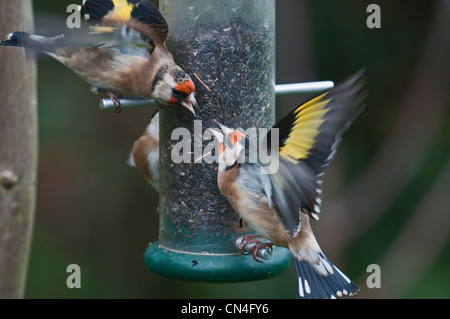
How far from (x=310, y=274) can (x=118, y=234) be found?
4.09 metres

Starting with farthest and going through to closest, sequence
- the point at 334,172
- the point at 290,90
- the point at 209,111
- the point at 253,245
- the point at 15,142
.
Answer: the point at 334,172 < the point at 290,90 < the point at 209,111 < the point at 253,245 < the point at 15,142

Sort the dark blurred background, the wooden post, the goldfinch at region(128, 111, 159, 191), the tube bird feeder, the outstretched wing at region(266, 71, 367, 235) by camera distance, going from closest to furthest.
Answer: the outstretched wing at region(266, 71, 367, 235) < the wooden post < the tube bird feeder < the goldfinch at region(128, 111, 159, 191) < the dark blurred background

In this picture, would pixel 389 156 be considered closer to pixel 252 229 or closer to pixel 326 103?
pixel 252 229

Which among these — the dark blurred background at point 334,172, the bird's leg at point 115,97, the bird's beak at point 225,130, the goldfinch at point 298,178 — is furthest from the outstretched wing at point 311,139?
the dark blurred background at point 334,172

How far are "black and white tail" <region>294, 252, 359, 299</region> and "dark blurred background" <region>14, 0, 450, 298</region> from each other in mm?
2907

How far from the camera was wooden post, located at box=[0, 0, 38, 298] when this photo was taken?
151 inches

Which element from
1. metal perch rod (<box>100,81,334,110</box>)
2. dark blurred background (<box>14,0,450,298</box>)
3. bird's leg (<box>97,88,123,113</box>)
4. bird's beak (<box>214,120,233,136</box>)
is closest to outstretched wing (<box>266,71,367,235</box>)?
bird's beak (<box>214,120,233,136</box>)

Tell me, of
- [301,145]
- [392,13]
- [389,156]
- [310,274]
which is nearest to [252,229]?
[310,274]

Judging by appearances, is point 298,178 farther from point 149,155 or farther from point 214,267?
point 149,155

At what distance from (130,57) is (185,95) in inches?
15.5

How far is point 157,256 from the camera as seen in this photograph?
412 centimetres

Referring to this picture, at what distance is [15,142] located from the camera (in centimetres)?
386

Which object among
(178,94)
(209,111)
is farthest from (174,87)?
(209,111)

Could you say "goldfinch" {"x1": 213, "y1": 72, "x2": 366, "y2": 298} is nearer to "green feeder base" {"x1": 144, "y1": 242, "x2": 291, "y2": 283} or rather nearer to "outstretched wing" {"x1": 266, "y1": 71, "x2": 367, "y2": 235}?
"outstretched wing" {"x1": 266, "y1": 71, "x2": 367, "y2": 235}
